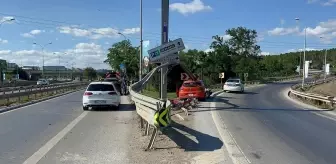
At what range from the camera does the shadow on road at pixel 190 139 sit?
32.0 feet

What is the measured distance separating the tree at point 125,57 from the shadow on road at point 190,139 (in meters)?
60.8

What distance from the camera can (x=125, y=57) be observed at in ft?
261

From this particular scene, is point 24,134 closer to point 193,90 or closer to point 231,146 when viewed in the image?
point 231,146

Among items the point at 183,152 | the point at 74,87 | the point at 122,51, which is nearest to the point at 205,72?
the point at 122,51

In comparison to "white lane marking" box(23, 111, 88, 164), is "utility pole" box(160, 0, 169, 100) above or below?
above

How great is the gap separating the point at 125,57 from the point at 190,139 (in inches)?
2738

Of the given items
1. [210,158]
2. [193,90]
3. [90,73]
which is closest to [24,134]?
[210,158]

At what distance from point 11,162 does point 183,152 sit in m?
3.65

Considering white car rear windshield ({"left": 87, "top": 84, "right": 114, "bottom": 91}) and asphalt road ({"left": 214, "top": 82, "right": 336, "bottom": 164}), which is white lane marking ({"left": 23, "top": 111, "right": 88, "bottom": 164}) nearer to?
asphalt road ({"left": 214, "top": 82, "right": 336, "bottom": 164})

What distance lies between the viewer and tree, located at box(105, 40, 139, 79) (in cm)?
7606

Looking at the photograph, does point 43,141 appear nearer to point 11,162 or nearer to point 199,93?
point 11,162

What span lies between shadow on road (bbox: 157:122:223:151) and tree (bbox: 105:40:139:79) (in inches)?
2393

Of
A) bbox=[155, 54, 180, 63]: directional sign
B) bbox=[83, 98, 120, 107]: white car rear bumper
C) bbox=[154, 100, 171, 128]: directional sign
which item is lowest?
bbox=[83, 98, 120, 107]: white car rear bumper

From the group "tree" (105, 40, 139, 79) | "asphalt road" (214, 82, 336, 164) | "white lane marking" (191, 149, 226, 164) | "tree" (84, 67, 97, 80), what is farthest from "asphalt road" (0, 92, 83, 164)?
"tree" (84, 67, 97, 80)
